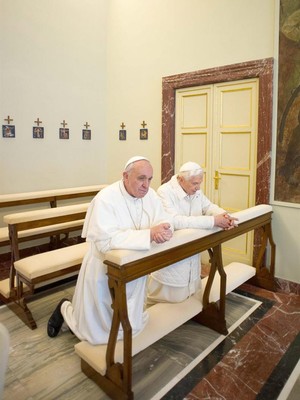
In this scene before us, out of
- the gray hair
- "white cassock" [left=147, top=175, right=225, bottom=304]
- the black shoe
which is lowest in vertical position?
the black shoe

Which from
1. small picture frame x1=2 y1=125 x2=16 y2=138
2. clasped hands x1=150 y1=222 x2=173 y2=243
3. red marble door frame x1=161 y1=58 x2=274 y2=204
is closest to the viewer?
clasped hands x1=150 y1=222 x2=173 y2=243

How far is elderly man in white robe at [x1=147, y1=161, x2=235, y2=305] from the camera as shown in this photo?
334cm

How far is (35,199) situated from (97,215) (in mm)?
2856

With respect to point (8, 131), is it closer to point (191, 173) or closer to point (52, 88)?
point (52, 88)

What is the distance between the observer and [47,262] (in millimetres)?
3469

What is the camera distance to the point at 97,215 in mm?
2572

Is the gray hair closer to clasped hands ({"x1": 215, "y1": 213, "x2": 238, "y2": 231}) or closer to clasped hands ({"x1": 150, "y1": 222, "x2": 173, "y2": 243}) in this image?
clasped hands ({"x1": 215, "y1": 213, "x2": 238, "y2": 231})

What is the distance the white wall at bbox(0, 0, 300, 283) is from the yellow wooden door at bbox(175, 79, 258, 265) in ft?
1.39

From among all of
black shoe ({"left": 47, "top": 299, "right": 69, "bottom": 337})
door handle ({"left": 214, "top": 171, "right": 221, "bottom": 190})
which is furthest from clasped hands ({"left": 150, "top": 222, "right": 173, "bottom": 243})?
door handle ({"left": 214, "top": 171, "right": 221, "bottom": 190})

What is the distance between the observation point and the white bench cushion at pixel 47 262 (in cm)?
331

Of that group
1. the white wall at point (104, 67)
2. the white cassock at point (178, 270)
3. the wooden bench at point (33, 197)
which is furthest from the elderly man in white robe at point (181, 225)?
the wooden bench at point (33, 197)

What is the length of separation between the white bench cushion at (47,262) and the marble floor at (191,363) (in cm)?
55

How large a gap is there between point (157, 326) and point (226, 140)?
2857mm

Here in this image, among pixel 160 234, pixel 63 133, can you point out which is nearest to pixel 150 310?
pixel 160 234
